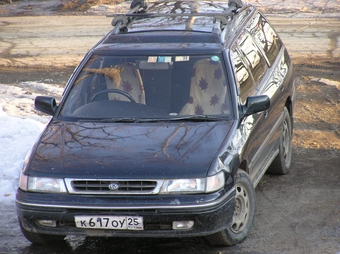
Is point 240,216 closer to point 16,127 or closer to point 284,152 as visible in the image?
point 284,152

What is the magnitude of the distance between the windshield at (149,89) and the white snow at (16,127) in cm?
141

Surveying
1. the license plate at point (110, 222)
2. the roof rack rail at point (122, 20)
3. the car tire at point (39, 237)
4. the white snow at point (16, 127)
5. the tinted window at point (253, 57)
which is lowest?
the white snow at point (16, 127)

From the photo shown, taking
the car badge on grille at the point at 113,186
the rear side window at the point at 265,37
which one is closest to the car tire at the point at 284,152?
the rear side window at the point at 265,37

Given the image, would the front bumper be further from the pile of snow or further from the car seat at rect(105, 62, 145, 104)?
the pile of snow

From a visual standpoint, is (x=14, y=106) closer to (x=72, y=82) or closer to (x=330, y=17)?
(x=72, y=82)

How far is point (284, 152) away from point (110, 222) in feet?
10.0

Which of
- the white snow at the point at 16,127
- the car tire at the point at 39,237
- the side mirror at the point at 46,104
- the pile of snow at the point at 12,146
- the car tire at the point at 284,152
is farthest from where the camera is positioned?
the car tire at the point at 284,152

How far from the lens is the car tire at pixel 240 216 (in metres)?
5.43

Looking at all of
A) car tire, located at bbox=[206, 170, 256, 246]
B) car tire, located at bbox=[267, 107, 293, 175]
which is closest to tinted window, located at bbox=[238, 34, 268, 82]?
car tire, located at bbox=[267, 107, 293, 175]

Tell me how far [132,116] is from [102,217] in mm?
1202

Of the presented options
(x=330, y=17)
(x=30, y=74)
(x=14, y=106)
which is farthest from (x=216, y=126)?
(x=330, y=17)

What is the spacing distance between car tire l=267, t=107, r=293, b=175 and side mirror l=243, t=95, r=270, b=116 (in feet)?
4.82

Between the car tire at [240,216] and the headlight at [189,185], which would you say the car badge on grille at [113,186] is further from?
the car tire at [240,216]

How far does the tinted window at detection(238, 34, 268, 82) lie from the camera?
6.71 metres
